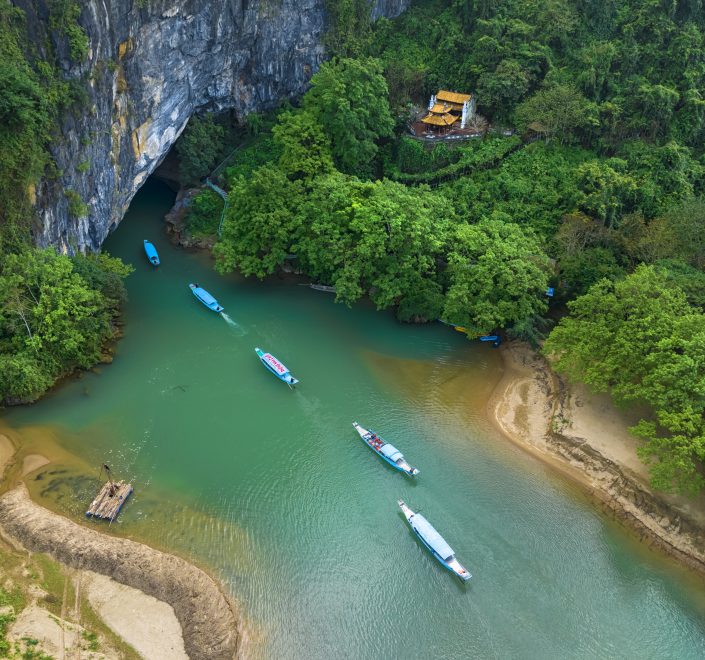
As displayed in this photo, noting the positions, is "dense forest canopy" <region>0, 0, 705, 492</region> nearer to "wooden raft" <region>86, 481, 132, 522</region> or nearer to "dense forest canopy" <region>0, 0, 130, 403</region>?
"dense forest canopy" <region>0, 0, 130, 403</region>

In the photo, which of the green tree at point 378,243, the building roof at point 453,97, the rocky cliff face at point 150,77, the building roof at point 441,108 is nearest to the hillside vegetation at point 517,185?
the green tree at point 378,243

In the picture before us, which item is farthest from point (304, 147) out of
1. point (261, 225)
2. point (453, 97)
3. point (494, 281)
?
point (494, 281)

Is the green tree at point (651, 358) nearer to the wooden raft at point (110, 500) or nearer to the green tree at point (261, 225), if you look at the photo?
the green tree at point (261, 225)

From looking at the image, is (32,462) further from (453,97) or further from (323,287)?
(453,97)

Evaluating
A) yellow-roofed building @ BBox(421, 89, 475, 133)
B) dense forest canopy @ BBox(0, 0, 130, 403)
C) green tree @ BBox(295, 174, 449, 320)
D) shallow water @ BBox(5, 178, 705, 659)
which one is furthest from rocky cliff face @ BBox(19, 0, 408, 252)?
green tree @ BBox(295, 174, 449, 320)

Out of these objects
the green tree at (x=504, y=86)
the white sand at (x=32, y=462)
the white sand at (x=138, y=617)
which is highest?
the green tree at (x=504, y=86)

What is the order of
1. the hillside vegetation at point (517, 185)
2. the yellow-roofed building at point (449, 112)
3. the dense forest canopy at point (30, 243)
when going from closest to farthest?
the dense forest canopy at point (30, 243) → the hillside vegetation at point (517, 185) → the yellow-roofed building at point (449, 112)
